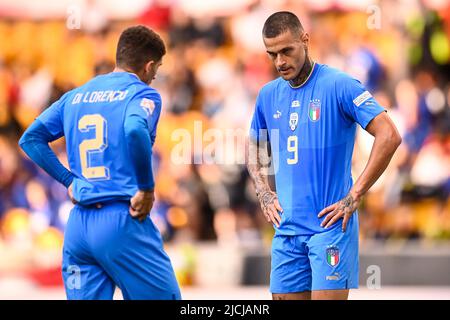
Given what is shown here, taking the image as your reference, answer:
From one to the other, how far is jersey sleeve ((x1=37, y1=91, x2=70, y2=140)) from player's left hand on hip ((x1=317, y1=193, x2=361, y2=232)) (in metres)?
1.86

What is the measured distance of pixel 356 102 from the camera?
6.68 meters

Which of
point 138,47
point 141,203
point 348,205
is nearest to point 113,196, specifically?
point 141,203

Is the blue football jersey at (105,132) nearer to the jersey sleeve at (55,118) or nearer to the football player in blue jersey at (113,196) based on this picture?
the football player in blue jersey at (113,196)

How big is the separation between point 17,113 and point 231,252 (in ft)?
17.4

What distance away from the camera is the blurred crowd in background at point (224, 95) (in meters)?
14.2

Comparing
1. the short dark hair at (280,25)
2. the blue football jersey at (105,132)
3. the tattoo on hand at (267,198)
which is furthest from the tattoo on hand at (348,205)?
the blue football jersey at (105,132)

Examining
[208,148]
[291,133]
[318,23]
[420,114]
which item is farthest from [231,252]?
[291,133]

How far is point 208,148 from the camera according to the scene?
14.2 metres

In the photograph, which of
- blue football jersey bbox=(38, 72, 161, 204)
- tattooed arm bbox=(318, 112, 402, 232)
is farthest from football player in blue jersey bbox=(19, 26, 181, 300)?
tattooed arm bbox=(318, 112, 402, 232)

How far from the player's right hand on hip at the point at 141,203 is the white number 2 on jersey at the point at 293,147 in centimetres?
107

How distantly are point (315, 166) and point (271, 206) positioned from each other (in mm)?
468

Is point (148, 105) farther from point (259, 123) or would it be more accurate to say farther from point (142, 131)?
point (259, 123)

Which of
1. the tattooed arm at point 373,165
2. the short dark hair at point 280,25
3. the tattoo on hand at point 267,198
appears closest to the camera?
the tattooed arm at point 373,165
